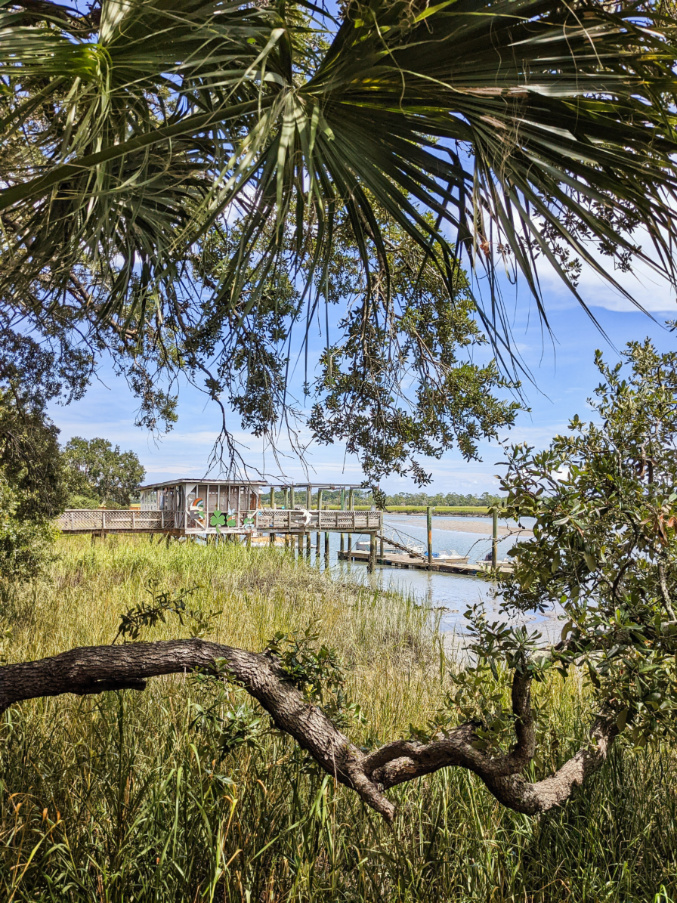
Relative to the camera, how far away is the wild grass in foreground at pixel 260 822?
1844 millimetres

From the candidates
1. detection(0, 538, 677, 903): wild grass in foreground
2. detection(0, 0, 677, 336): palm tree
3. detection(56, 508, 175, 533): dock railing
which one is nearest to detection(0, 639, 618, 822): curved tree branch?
detection(0, 538, 677, 903): wild grass in foreground

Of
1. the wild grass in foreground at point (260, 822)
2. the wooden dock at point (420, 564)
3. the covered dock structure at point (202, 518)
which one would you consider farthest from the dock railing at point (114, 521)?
the wild grass in foreground at point (260, 822)

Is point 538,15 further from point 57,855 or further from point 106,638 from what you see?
point 106,638

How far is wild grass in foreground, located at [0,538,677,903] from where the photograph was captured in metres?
1.84

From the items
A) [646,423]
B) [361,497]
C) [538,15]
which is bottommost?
[361,497]

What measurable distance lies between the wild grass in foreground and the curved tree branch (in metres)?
0.11

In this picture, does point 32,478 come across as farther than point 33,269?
Yes

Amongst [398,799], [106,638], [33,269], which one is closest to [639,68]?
[33,269]

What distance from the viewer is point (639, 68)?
1343mm

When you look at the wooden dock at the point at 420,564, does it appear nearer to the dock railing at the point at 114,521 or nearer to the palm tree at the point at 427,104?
the dock railing at the point at 114,521

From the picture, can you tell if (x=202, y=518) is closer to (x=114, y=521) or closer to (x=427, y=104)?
(x=114, y=521)

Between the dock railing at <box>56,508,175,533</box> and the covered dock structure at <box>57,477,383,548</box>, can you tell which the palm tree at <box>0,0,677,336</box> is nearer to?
the covered dock structure at <box>57,477,383,548</box>

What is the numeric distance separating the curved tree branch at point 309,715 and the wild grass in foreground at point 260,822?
0.37 ft

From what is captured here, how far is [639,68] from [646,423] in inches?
43.0
